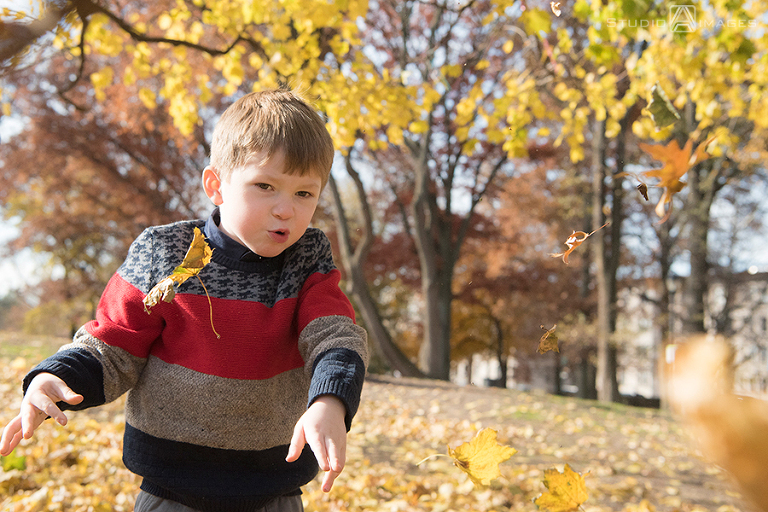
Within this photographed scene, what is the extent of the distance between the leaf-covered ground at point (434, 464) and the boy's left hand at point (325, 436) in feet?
3.00

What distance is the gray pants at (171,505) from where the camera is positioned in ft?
4.66

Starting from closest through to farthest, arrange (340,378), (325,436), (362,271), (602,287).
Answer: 1. (325,436)
2. (340,378)
3. (362,271)
4. (602,287)

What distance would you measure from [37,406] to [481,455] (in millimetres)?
1053

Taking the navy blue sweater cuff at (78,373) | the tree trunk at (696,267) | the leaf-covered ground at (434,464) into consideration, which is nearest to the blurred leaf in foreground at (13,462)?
the leaf-covered ground at (434,464)

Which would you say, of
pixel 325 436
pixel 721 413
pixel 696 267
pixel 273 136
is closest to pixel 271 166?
pixel 273 136

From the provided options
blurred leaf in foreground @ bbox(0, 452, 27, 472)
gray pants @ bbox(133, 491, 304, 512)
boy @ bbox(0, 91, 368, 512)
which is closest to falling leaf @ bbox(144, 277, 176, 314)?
boy @ bbox(0, 91, 368, 512)

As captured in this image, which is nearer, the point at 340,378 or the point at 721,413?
the point at 721,413

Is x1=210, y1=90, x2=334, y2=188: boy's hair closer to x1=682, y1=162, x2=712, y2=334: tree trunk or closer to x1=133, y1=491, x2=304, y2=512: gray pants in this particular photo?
x1=133, y1=491, x2=304, y2=512: gray pants

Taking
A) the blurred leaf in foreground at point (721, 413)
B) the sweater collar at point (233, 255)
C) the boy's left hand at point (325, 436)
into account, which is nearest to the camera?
the blurred leaf in foreground at point (721, 413)

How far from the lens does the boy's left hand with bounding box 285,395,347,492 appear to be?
3.39 ft

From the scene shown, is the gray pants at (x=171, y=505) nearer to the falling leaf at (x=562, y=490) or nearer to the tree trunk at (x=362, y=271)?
the falling leaf at (x=562, y=490)

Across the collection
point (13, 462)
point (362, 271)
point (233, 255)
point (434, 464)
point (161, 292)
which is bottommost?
point (434, 464)

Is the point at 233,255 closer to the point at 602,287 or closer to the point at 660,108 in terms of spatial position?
the point at 660,108

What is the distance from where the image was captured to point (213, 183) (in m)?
1.51
